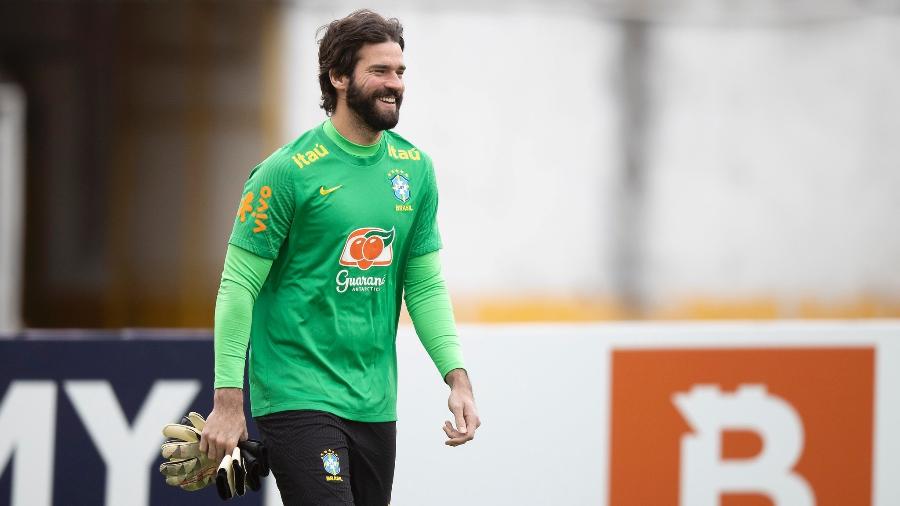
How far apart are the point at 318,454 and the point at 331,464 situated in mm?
37

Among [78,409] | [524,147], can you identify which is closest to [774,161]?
[524,147]

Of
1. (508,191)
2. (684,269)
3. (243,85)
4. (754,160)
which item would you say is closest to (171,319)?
(243,85)

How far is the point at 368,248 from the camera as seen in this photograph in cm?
303

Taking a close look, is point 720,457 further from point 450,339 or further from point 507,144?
point 507,144

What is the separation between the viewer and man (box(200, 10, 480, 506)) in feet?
9.60

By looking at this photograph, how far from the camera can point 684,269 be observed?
28.2 feet

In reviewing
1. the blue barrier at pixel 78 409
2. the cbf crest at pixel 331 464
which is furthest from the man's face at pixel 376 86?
the blue barrier at pixel 78 409

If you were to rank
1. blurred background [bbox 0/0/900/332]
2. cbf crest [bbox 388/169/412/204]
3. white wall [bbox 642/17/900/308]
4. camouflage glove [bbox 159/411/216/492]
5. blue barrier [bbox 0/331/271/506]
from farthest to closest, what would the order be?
1. white wall [bbox 642/17/900/308]
2. blurred background [bbox 0/0/900/332]
3. blue barrier [bbox 0/331/271/506]
4. cbf crest [bbox 388/169/412/204]
5. camouflage glove [bbox 159/411/216/492]

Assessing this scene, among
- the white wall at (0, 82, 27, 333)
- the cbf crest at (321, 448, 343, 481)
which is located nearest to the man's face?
the cbf crest at (321, 448, 343, 481)

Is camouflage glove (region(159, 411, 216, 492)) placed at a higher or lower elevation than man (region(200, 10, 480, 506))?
lower

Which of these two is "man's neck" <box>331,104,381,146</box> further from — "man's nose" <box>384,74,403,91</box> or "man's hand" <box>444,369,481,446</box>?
"man's hand" <box>444,369,481,446</box>

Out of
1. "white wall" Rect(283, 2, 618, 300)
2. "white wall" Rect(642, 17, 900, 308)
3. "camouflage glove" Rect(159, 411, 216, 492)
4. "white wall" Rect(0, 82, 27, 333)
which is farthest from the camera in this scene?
"white wall" Rect(642, 17, 900, 308)

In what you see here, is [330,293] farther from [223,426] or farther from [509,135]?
[509,135]

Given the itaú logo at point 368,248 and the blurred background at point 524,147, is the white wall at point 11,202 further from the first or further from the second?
the itaú logo at point 368,248
